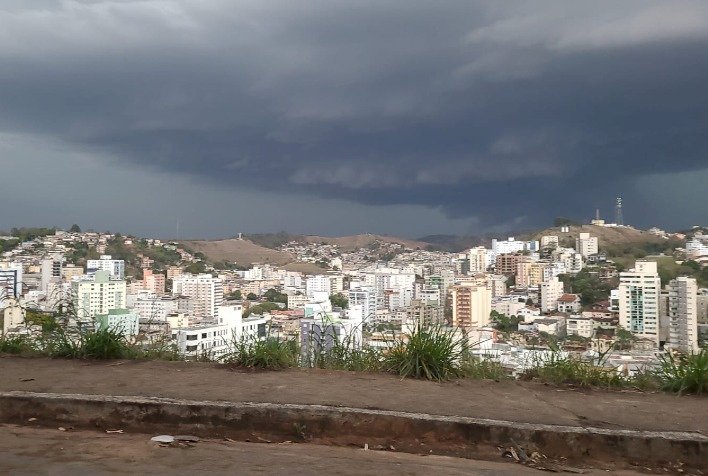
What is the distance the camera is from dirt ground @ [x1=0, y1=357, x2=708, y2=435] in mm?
4500

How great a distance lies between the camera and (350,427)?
427cm

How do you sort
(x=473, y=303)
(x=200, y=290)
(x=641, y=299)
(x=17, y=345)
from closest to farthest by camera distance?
(x=17, y=345), (x=641, y=299), (x=473, y=303), (x=200, y=290)

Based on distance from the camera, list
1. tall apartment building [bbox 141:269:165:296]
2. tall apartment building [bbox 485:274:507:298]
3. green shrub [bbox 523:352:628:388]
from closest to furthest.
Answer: green shrub [bbox 523:352:628:388] → tall apartment building [bbox 485:274:507:298] → tall apartment building [bbox 141:269:165:296]

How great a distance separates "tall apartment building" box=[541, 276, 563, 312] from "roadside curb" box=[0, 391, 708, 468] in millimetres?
14900

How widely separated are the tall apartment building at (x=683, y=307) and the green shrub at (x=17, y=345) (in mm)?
9115

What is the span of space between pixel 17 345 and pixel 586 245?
27513 mm

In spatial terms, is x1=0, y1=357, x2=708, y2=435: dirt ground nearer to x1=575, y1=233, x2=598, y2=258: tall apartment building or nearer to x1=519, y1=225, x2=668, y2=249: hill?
x1=519, y1=225, x2=668, y2=249: hill

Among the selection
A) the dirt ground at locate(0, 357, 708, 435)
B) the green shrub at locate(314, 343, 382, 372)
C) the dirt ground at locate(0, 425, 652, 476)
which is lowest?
the dirt ground at locate(0, 425, 652, 476)

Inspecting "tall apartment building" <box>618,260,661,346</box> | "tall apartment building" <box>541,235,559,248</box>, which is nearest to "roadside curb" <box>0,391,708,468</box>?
"tall apartment building" <box>618,260,661,346</box>

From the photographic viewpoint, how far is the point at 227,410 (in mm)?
4391

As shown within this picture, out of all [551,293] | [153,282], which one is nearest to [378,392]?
[551,293]

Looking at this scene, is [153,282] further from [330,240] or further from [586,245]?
[330,240]

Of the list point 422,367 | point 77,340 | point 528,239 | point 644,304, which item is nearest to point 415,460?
point 422,367

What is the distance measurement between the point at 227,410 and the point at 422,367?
2.29 m
